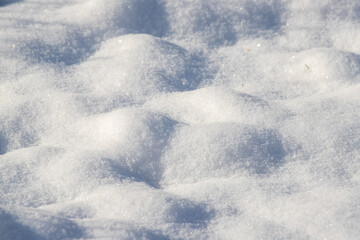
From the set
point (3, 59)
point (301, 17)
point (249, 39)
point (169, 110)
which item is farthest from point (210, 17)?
point (3, 59)

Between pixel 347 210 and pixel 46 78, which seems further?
pixel 46 78

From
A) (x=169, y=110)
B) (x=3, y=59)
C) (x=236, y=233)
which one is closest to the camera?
(x=236, y=233)

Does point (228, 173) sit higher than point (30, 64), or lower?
lower

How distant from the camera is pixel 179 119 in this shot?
1.57 metres

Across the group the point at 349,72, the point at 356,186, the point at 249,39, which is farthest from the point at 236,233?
Answer: the point at 249,39

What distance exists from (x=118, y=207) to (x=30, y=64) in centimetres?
90

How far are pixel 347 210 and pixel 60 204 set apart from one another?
2.95ft

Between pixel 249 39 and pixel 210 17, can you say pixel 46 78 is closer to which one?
pixel 210 17

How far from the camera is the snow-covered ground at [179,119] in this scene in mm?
1197

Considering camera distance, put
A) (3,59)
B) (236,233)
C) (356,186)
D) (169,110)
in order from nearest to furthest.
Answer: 1. (236,233)
2. (356,186)
3. (169,110)
4. (3,59)

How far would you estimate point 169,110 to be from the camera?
160 centimetres

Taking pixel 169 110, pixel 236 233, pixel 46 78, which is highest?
pixel 46 78

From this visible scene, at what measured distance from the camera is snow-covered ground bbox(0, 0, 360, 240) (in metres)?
1.20

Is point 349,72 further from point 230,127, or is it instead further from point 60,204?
point 60,204
